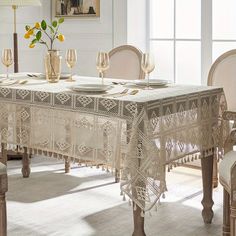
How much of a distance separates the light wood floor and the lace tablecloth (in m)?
0.38

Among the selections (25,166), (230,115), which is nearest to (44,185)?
(25,166)

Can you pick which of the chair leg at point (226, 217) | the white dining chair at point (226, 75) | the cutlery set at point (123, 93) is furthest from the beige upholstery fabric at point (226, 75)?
the chair leg at point (226, 217)

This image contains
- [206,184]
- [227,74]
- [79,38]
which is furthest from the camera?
[79,38]

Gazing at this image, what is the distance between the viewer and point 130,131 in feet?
10.0

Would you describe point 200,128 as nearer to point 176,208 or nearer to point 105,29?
point 176,208

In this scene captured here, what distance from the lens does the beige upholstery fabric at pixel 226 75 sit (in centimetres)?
448

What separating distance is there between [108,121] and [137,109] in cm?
22

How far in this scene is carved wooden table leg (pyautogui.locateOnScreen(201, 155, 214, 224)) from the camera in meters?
3.64

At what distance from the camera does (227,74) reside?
4.50 m

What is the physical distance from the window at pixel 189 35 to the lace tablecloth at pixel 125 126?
5.47 feet

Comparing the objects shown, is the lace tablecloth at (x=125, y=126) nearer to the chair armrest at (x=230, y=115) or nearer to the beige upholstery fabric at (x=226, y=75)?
the chair armrest at (x=230, y=115)

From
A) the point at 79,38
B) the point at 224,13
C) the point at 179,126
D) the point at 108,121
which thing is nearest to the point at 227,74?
the point at 224,13

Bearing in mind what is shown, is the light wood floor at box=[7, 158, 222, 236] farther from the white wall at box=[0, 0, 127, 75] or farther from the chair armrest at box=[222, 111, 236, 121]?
the white wall at box=[0, 0, 127, 75]

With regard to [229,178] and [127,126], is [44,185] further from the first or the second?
[229,178]
